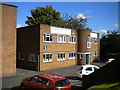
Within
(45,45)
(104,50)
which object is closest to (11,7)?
(45,45)

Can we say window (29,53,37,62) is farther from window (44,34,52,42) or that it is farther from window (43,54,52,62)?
window (44,34,52,42)

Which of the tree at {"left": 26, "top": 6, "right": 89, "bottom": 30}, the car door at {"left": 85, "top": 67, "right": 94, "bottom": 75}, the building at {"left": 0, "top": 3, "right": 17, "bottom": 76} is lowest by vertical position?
the car door at {"left": 85, "top": 67, "right": 94, "bottom": 75}

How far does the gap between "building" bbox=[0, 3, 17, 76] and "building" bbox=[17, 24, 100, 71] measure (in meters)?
4.98

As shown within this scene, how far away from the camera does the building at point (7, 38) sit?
1623 cm

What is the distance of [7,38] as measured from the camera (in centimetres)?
1666

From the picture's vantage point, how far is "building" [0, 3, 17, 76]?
1623 cm

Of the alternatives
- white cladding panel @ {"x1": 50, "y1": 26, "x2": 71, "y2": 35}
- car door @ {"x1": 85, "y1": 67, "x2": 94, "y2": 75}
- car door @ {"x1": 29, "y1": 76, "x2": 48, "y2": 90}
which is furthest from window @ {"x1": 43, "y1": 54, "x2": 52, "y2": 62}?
car door @ {"x1": 29, "y1": 76, "x2": 48, "y2": 90}

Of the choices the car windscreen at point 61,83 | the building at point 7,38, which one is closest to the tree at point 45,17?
the building at point 7,38

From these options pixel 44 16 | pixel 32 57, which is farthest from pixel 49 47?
pixel 44 16

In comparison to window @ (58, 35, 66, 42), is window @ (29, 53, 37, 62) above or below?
below

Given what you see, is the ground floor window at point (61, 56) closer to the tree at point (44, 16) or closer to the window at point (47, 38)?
the window at point (47, 38)

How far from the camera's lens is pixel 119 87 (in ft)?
21.8

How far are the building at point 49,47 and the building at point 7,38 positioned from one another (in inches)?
196

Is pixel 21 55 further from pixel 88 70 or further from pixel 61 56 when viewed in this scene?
pixel 88 70
